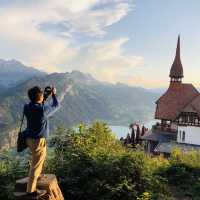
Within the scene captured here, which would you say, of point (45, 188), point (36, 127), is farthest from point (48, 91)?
point (45, 188)

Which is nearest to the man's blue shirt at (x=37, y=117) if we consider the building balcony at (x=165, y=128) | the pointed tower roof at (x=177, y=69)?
the building balcony at (x=165, y=128)

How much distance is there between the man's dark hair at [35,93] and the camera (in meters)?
8.70

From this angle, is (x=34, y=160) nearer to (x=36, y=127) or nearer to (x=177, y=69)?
(x=36, y=127)

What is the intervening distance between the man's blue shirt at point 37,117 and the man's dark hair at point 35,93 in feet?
0.41

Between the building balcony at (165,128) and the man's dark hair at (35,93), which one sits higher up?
the man's dark hair at (35,93)

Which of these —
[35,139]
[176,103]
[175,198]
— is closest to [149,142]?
[176,103]

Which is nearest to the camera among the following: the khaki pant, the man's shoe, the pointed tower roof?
the khaki pant

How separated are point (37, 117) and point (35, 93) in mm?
511

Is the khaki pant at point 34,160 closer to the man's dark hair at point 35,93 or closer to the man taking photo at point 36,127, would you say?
the man taking photo at point 36,127

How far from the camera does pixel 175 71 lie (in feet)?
239

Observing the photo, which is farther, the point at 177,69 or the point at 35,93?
the point at 177,69

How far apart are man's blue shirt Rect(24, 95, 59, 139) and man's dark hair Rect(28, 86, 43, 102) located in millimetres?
A: 126

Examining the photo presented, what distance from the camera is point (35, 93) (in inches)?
344

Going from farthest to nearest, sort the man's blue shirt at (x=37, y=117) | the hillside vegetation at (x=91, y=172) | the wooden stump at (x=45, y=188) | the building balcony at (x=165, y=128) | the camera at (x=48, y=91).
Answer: the building balcony at (x=165, y=128) → the hillside vegetation at (x=91, y=172) → the wooden stump at (x=45, y=188) → the camera at (x=48, y=91) → the man's blue shirt at (x=37, y=117)
